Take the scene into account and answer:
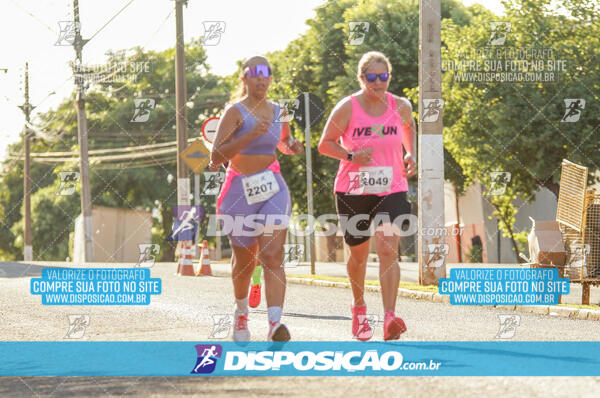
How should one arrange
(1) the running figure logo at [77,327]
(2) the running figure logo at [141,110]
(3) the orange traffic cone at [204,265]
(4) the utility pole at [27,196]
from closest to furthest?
1. (1) the running figure logo at [77,327]
2. (2) the running figure logo at [141,110]
3. (3) the orange traffic cone at [204,265]
4. (4) the utility pole at [27,196]

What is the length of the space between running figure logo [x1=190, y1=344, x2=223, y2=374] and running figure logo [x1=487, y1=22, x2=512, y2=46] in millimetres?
20764

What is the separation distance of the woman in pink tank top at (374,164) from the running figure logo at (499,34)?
789 inches

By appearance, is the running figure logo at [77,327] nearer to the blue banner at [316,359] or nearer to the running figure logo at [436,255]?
the blue banner at [316,359]

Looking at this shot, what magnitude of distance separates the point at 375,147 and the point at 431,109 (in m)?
8.60

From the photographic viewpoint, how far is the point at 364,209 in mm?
6723

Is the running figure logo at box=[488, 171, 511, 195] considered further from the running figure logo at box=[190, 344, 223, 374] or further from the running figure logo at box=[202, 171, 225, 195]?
the running figure logo at box=[190, 344, 223, 374]

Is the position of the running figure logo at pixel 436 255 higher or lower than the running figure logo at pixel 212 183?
lower

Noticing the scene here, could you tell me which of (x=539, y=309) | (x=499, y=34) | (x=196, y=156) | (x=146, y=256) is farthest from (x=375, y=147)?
(x=146, y=256)

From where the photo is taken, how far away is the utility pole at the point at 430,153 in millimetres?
14773

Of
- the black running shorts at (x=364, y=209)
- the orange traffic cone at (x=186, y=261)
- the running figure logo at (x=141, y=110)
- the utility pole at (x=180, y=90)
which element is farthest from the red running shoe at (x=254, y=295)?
the orange traffic cone at (x=186, y=261)

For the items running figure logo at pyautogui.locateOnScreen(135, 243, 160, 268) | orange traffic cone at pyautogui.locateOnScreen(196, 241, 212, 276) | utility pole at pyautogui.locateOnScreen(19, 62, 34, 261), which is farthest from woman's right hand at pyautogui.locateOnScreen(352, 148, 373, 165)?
utility pole at pyautogui.locateOnScreen(19, 62, 34, 261)

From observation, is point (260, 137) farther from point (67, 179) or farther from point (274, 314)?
point (67, 179)

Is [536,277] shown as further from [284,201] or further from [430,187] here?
[284,201]

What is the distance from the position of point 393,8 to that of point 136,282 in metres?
19.6
